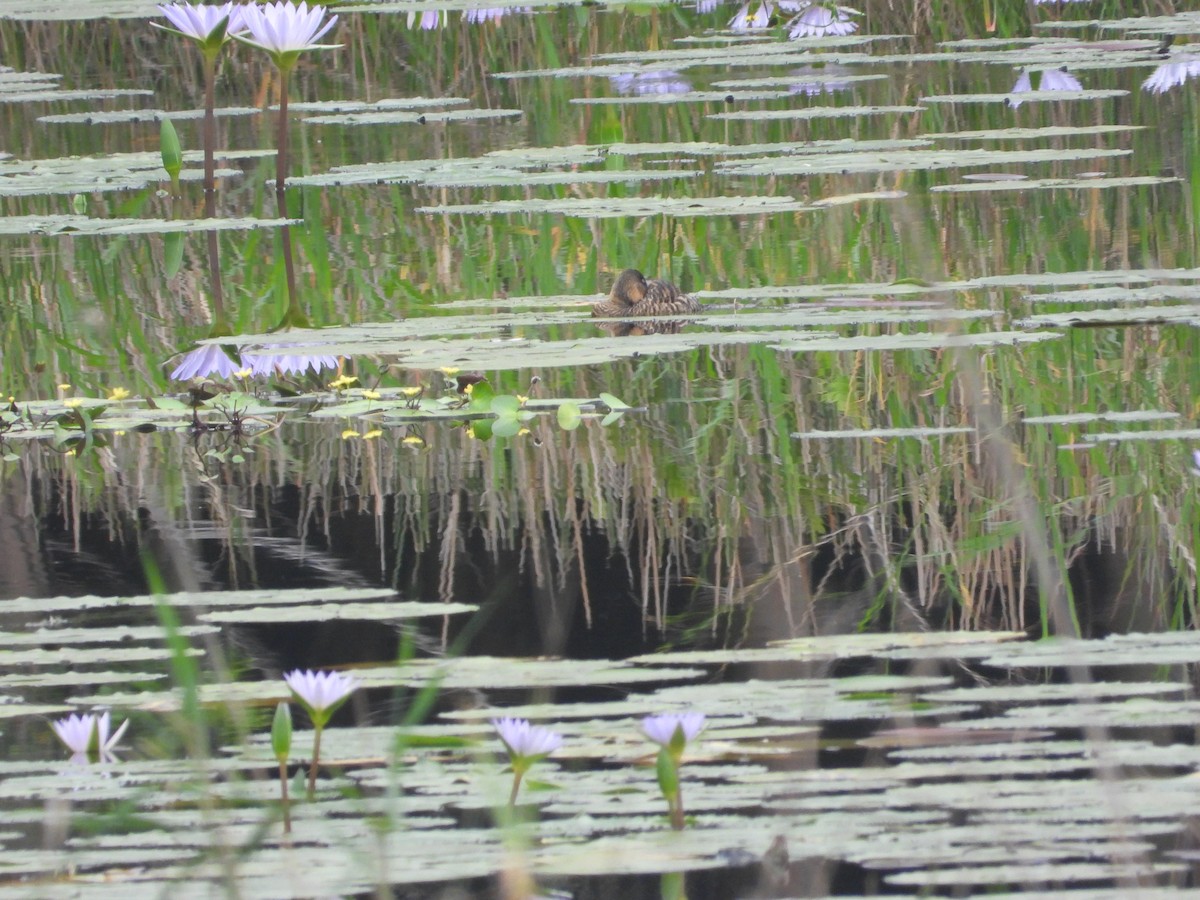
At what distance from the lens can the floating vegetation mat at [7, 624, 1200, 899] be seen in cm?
148

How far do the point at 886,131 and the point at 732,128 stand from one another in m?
0.50

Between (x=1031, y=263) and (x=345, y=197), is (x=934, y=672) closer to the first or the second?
(x=1031, y=263)

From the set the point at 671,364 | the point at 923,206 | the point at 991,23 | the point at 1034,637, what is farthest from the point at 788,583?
the point at 991,23

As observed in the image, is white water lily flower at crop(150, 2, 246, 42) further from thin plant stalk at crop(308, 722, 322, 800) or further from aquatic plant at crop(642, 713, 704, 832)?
aquatic plant at crop(642, 713, 704, 832)

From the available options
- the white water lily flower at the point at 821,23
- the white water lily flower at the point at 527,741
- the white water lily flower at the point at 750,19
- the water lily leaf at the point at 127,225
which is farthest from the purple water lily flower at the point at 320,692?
the white water lily flower at the point at 750,19

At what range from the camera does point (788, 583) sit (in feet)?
7.03

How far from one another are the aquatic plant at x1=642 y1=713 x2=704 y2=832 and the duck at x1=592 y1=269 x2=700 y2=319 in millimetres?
1896

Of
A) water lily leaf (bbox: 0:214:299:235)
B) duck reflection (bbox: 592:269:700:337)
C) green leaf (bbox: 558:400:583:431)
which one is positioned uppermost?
water lily leaf (bbox: 0:214:299:235)

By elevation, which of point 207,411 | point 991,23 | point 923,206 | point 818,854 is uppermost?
point 991,23

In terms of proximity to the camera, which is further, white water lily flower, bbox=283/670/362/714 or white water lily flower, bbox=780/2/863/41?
white water lily flower, bbox=780/2/863/41

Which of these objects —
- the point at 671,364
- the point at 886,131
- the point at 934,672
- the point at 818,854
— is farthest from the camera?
the point at 886,131

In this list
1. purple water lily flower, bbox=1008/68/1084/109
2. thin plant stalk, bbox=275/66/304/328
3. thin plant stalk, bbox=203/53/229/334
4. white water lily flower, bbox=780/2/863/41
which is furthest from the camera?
white water lily flower, bbox=780/2/863/41

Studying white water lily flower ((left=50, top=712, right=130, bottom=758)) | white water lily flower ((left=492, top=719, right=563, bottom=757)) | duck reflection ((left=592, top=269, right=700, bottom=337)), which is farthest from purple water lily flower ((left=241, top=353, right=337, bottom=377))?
white water lily flower ((left=492, top=719, right=563, bottom=757))

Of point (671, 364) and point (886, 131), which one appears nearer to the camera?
point (671, 364)
